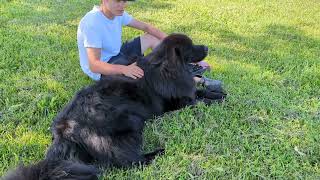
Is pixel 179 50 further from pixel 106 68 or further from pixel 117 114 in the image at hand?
pixel 117 114

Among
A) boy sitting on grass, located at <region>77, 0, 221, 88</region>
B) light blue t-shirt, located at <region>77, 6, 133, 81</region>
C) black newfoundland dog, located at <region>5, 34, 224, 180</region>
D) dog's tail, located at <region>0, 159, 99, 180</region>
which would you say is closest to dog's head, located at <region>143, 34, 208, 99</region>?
black newfoundland dog, located at <region>5, 34, 224, 180</region>

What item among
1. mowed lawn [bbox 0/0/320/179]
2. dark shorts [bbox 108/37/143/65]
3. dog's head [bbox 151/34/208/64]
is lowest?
mowed lawn [bbox 0/0/320/179]

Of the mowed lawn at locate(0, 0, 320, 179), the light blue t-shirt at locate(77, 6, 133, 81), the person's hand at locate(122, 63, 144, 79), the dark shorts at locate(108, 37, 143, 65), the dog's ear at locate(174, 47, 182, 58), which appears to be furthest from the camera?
the dark shorts at locate(108, 37, 143, 65)

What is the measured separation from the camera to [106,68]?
12.4ft

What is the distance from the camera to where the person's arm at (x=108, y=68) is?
3.65m

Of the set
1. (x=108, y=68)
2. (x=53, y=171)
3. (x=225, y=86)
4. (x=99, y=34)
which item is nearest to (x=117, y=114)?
(x=108, y=68)

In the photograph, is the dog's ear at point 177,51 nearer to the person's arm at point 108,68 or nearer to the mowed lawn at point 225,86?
the person's arm at point 108,68

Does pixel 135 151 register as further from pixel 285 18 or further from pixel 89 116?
pixel 285 18

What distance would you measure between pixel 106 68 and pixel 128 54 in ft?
2.52

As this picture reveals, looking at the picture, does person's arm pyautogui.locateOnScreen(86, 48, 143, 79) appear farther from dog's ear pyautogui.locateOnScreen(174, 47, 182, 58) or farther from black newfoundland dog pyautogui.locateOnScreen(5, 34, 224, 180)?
dog's ear pyautogui.locateOnScreen(174, 47, 182, 58)

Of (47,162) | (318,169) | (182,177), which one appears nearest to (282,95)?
(318,169)

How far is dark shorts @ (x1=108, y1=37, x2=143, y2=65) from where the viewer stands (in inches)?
165

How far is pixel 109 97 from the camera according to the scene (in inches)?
131

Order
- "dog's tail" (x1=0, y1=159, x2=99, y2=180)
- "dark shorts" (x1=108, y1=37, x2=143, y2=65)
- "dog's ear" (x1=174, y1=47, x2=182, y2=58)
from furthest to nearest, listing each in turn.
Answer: "dark shorts" (x1=108, y1=37, x2=143, y2=65) → "dog's ear" (x1=174, y1=47, x2=182, y2=58) → "dog's tail" (x1=0, y1=159, x2=99, y2=180)
